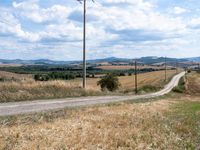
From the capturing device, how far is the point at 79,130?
579 inches

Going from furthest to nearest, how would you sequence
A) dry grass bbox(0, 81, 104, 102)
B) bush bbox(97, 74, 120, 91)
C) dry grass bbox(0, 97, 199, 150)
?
bush bbox(97, 74, 120, 91) < dry grass bbox(0, 81, 104, 102) < dry grass bbox(0, 97, 199, 150)

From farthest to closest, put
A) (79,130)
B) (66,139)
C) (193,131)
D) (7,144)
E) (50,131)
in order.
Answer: (193,131)
(79,130)
(50,131)
(66,139)
(7,144)

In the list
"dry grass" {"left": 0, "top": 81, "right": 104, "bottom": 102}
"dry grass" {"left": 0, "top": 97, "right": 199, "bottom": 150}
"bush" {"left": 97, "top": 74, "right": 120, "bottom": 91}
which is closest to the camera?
"dry grass" {"left": 0, "top": 97, "right": 199, "bottom": 150}

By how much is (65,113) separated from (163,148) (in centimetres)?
724

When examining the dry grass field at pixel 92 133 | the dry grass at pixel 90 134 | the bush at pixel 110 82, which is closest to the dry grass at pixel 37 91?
the dry grass field at pixel 92 133

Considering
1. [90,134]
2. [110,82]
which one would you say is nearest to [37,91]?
[90,134]

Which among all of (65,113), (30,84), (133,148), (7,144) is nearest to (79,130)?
(133,148)

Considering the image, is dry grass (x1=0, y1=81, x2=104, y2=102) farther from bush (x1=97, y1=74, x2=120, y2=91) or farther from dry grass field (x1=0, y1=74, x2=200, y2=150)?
bush (x1=97, y1=74, x2=120, y2=91)

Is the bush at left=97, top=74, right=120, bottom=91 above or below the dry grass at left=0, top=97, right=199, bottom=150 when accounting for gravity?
below

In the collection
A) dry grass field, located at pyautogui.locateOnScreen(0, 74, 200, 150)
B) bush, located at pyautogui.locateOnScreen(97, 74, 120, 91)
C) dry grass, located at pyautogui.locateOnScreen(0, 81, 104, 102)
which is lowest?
bush, located at pyautogui.locateOnScreen(97, 74, 120, 91)

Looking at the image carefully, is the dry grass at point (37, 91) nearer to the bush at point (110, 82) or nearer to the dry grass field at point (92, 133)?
the dry grass field at point (92, 133)

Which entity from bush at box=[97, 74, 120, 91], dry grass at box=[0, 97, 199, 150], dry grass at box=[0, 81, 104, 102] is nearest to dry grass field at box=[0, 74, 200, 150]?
dry grass at box=[0, 97, 199, 150]

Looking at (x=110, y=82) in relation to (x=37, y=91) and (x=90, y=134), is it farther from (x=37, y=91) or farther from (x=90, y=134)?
(x=90, y=134)

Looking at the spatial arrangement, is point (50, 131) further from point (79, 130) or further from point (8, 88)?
point (8, 88)
